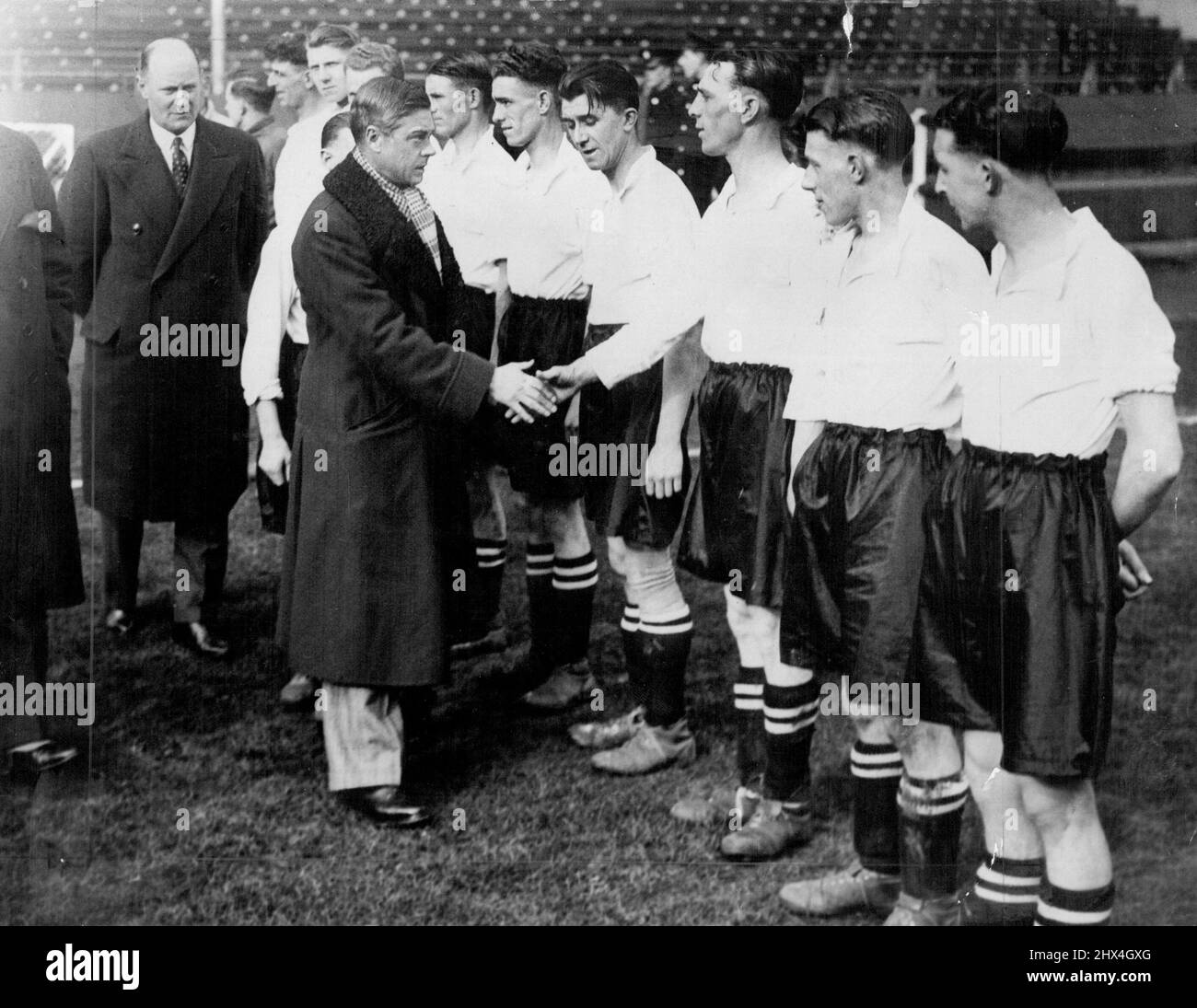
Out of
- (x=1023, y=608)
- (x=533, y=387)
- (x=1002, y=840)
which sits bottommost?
(x=1002, y=840)

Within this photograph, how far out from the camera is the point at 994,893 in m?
4.84

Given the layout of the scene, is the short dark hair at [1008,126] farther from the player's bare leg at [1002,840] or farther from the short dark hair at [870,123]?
the player's bare leg at [1002,840]

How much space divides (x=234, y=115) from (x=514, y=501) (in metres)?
1.50

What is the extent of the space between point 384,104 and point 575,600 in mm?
1626

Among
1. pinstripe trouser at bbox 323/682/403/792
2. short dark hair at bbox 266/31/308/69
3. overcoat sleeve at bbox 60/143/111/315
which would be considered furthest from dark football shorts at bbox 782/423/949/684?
overcoat sleeve at bbox 60/143/111/315

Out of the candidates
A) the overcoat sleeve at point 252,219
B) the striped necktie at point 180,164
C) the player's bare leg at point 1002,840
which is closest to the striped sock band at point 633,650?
the player's bare leg at point 1002,840

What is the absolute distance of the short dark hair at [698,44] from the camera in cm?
509

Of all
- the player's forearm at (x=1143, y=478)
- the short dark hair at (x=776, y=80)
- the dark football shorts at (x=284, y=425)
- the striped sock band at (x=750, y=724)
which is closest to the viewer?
the player's forearm at (x=1143, y=478)

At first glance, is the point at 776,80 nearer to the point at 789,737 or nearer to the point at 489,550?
the point at 489,550

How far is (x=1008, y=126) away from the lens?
15.9 feet

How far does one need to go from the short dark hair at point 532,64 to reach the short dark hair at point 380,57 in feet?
0.98

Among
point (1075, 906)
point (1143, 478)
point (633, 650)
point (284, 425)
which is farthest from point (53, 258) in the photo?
point (1075, 906)

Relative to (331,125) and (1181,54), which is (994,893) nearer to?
(1181,54)

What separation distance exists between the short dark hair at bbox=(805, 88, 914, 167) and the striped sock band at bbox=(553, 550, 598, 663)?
1491 mm
